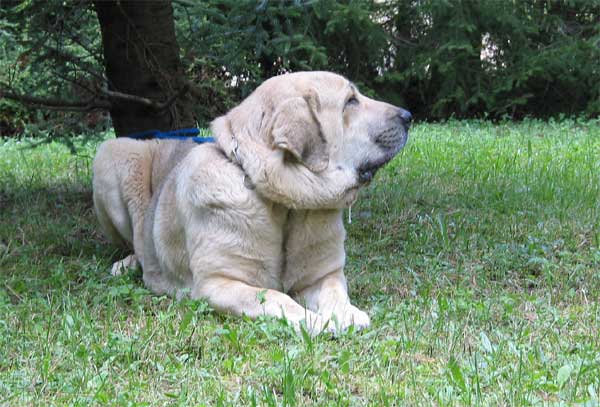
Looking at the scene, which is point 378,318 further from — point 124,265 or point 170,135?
point 170,135

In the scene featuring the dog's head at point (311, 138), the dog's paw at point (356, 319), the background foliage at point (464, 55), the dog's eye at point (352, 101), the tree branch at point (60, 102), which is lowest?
the background foliage at point (464, 55)

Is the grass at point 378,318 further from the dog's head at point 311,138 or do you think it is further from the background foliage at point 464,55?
the background foliage at point 464,55

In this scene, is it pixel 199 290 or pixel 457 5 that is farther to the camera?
pixel 457 5

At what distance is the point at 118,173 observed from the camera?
5.36 meters

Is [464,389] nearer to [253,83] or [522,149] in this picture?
[253,83]

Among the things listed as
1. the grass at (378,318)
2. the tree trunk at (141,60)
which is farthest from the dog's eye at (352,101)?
the tree trunk at (141,60)

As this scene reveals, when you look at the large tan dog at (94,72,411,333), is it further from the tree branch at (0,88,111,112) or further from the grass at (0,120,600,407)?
the tree branch at (0,88,111,112)

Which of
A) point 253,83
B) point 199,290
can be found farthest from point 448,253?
point 253,83

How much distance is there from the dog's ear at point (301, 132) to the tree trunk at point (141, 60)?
2.74 metres

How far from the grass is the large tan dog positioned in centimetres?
21

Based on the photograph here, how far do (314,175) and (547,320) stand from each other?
1.26 m

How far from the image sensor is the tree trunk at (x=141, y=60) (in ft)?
20.9

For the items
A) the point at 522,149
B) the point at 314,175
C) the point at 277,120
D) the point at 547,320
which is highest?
the point at 277,120

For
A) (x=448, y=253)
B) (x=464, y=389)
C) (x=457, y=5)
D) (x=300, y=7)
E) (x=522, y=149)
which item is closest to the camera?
(x=464, y=389)
